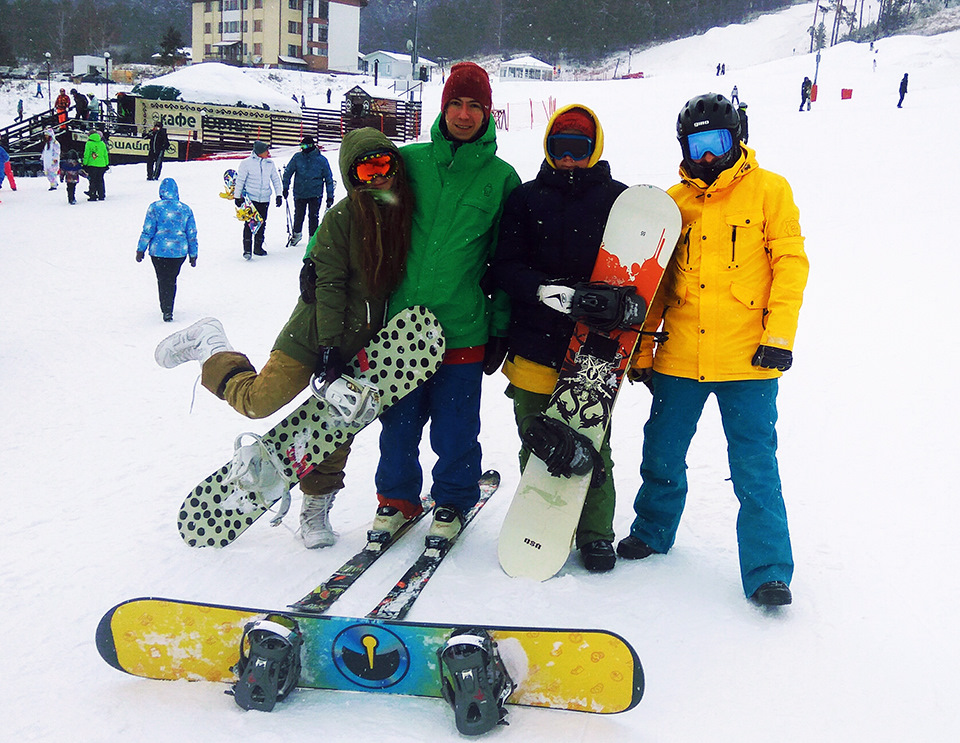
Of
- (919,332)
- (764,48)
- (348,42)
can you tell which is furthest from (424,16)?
(919,332)

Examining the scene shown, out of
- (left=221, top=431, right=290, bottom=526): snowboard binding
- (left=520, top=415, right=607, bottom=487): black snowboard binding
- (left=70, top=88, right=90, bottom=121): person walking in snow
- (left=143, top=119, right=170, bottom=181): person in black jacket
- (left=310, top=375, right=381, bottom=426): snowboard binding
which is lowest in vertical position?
(left=221, top=431, right=290, bottom=526): snowboard binding

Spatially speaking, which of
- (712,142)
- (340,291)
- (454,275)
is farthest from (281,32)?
(712,142)

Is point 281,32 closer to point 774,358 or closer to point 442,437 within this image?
point 442,437

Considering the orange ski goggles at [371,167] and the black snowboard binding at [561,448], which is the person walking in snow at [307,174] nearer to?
the orange ski goggles at [371,167]

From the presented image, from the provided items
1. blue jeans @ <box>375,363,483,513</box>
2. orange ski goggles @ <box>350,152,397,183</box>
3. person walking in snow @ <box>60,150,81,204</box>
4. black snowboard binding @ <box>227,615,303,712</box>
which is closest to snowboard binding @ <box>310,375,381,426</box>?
blue jeans @ <box>375,363,483,513</box>

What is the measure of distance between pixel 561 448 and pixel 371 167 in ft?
4.21

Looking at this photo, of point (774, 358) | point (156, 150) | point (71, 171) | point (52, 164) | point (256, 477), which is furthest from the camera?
point (156, 150)

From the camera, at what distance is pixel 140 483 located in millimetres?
3975

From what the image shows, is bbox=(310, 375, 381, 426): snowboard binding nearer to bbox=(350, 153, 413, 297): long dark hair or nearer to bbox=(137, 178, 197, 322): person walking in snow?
bbox=(350, 153, 413, 297): long dark hair

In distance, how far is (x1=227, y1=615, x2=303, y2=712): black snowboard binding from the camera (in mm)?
2100

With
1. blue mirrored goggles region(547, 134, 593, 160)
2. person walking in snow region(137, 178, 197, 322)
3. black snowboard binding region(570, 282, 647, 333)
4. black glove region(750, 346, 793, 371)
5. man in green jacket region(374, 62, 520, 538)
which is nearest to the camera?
black glove region(750, 346, 793, 371)

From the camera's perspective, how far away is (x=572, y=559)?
3.07m

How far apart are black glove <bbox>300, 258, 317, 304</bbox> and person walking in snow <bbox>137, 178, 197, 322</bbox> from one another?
188 inches

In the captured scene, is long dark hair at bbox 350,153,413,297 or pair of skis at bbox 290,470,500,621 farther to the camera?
long dark hair at bbox 350,153,413,297
